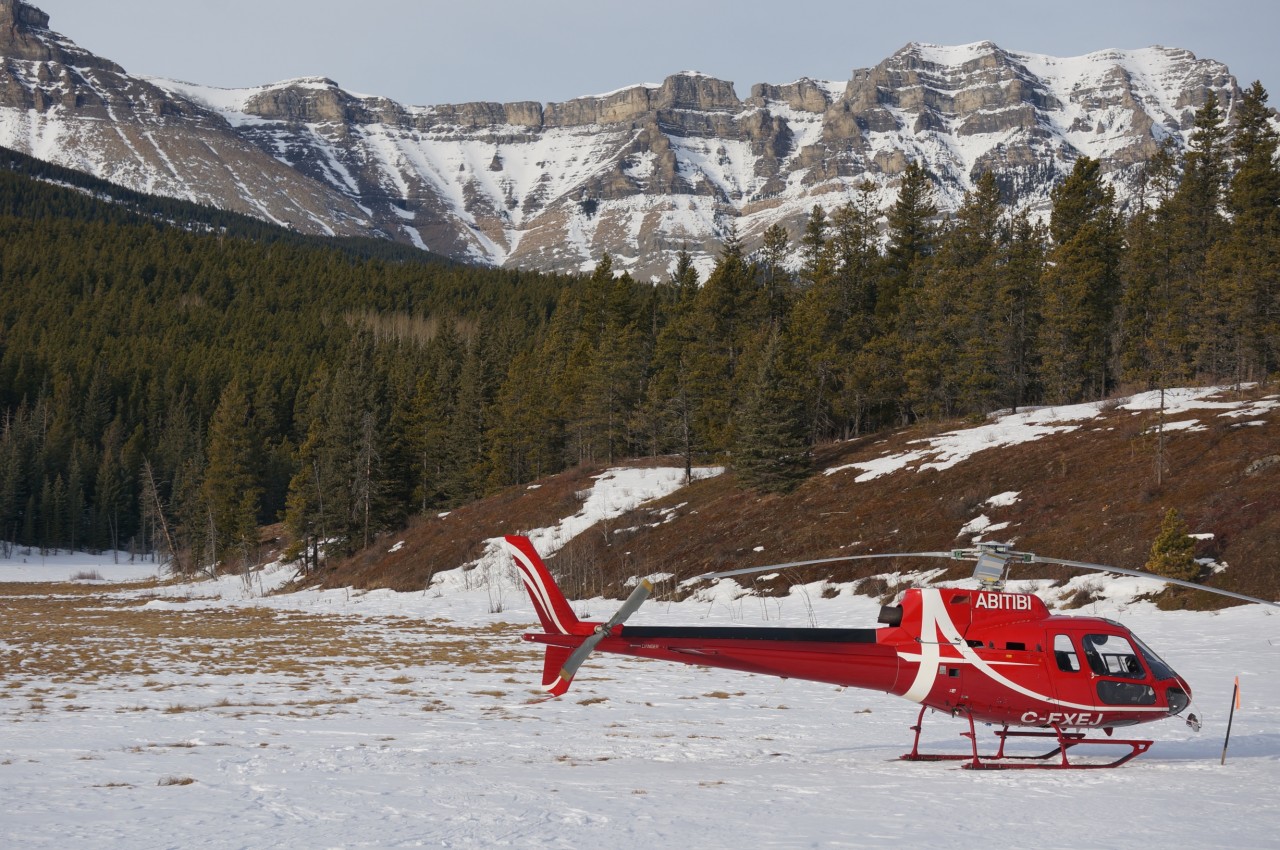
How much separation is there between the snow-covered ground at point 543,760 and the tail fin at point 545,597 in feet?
4.95

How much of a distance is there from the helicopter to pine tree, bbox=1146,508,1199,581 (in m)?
13.9

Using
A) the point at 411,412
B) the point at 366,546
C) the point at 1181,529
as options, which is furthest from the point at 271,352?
the point at 1181,529

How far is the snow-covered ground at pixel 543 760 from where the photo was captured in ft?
26.8

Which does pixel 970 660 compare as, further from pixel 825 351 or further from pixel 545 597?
pixel 825 351

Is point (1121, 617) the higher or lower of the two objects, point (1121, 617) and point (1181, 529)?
the lower

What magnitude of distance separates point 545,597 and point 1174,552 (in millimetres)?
18892

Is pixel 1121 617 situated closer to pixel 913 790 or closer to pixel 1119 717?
pixel 1119 717

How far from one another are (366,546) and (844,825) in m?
50.3

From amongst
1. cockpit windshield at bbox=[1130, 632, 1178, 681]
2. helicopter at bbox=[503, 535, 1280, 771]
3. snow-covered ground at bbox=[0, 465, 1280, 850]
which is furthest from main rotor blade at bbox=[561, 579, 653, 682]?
cockpit windshield at bbox=[1130, 632, 1178, 681]

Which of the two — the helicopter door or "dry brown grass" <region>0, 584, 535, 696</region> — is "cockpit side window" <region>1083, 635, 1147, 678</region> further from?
"dry brown grass" <region>0, 584, 535, 696</region>

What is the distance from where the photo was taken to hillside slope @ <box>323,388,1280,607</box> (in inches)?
1078

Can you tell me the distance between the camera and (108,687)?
16.4 metres

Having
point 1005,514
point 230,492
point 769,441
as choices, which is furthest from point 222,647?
point 230,492

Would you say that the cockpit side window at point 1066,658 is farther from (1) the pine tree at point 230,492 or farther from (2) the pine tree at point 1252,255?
(1) the pine tree at point 230,492
